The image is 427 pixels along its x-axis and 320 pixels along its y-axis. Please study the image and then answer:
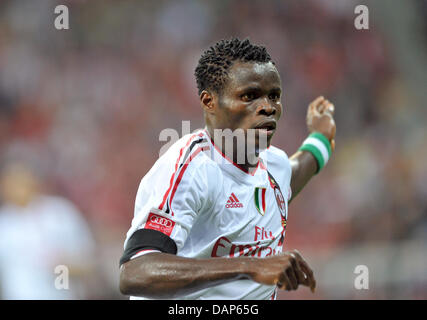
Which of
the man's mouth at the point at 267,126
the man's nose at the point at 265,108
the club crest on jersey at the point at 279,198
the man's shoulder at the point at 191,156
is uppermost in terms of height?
the man's nose at the point at 265,108

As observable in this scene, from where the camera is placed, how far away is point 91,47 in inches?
360

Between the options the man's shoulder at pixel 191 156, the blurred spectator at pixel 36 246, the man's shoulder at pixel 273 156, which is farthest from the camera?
the blurred spectator at pixel 36 246

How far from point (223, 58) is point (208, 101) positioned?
0.74 feet

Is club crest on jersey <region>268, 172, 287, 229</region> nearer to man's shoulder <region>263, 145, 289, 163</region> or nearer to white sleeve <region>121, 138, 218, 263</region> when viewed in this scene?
man's shoulder <region>263, 145, 289, 163</region>

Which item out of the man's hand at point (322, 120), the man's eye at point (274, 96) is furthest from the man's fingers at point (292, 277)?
the man's hand at point (322, 120)

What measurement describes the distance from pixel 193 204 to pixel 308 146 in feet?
5.22

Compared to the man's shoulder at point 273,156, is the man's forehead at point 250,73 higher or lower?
higher

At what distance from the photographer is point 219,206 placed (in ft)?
8.87

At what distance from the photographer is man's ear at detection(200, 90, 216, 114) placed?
2811 millimetres

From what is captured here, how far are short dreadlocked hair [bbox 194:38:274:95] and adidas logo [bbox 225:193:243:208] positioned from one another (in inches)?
20.4

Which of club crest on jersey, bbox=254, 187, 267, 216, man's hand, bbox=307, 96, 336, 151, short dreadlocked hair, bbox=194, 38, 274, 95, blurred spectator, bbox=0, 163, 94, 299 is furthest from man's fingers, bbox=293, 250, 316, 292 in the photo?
blurred spectator, bbox=0, 163, 94, 299

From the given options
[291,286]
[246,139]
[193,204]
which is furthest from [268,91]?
[291,286]

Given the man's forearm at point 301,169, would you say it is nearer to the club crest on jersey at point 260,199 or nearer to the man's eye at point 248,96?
the club crest on jersey at point 260,199

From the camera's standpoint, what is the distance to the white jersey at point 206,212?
2.47 m
